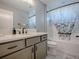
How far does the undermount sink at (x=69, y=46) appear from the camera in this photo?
110 inches

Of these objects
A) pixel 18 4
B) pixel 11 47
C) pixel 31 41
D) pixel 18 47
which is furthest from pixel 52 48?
pixel 11 47

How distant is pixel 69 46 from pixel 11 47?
225cm

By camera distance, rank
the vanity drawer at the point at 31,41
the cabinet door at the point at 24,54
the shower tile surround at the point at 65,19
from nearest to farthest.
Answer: the cabinet door at the point at 24,54 < the vanity drawer at the point at 31,41 < the shower tile surround at the point at 65,19

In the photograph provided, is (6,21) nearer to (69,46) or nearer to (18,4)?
(18,4)

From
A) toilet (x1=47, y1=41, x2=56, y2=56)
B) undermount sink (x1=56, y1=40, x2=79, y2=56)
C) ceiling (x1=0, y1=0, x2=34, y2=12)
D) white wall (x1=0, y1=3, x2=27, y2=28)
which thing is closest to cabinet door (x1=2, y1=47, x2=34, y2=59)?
white wall (x1=0, y1=3, x2=27, y2=28)

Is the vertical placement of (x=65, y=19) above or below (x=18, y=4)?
A: below

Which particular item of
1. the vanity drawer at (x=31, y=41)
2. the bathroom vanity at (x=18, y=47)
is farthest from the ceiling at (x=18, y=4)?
the vanity drawer at (x=31, y=41)

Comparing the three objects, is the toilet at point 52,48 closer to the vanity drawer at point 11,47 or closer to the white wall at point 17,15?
the white wall at point 17,15

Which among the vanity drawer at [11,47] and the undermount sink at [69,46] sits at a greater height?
the vanity drawer at [11,47]

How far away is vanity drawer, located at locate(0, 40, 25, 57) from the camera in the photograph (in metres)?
1.09

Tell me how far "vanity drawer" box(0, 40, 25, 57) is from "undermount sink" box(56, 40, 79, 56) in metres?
1.97

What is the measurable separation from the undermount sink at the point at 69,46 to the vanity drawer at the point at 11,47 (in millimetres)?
1968

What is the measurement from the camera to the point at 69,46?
2941mm

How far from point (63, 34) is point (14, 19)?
1.88 meters
